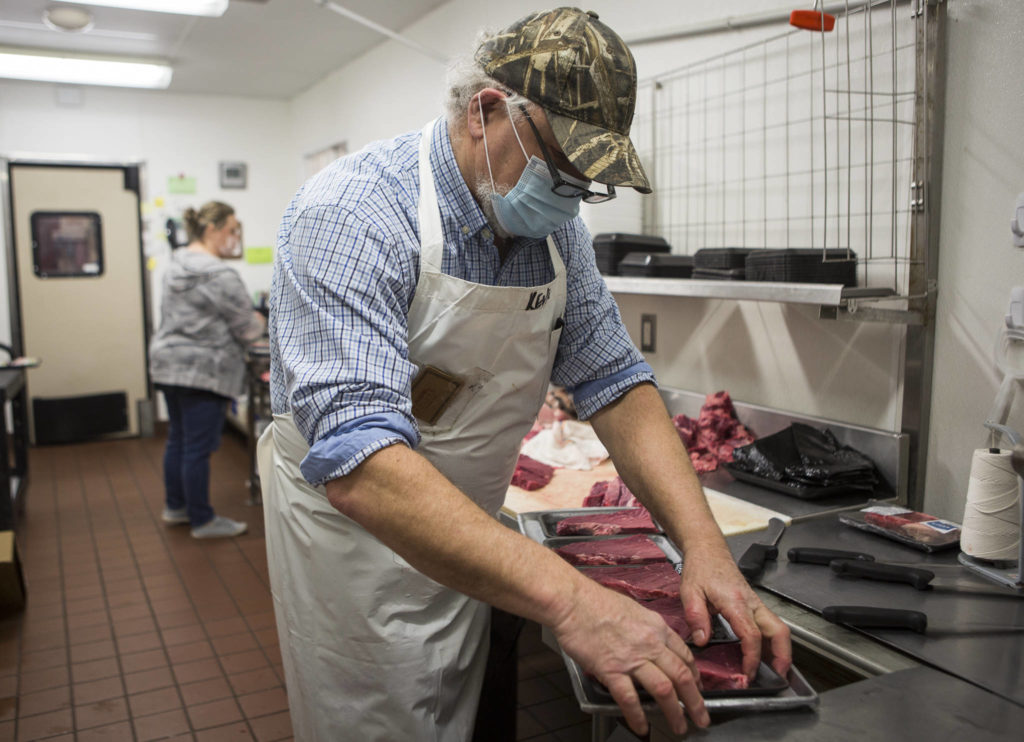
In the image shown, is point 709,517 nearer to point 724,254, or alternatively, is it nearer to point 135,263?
point 724,254

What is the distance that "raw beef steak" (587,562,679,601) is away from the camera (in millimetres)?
1280

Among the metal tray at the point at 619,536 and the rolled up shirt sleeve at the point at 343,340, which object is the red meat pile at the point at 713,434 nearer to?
the metal tray at the point at 619,536

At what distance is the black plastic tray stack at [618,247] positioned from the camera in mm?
2578

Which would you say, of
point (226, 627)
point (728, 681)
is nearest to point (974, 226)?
point (728, 681)

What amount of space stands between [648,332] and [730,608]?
182 centimetres

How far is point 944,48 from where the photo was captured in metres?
1.82

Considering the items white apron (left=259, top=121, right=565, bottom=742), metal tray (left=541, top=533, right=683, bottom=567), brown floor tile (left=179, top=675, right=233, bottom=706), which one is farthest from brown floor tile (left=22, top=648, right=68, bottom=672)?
metal tray (left=541, top=533, right=683, bottom=567)

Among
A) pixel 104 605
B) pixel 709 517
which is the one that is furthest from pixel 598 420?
pixel 104 605

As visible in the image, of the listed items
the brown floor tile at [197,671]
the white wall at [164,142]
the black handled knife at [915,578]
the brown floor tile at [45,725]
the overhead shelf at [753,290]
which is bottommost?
the brown floor tile at [45,725]

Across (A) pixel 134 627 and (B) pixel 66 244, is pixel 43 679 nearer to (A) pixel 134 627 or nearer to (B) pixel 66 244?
(A) pixel 134 627

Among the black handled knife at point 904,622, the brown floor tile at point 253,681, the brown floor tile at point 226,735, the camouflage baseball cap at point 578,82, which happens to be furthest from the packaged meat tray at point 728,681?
the brown floor tile at point 253,681

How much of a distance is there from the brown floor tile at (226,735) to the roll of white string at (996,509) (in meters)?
2.01

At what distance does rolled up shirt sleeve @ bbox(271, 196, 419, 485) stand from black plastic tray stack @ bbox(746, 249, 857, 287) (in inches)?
43.0

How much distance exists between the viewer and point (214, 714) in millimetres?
2568
